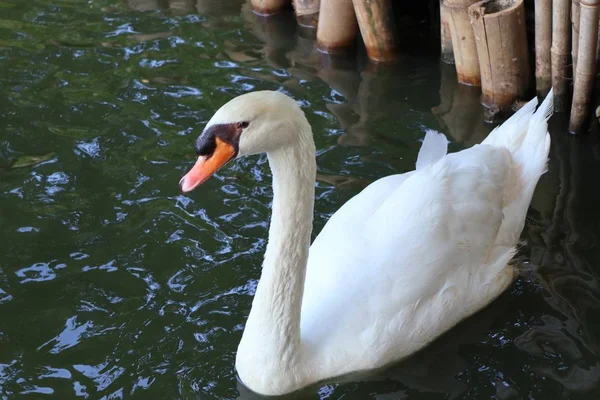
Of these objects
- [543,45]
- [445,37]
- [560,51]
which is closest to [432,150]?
[560,51]

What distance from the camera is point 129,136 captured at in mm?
8172

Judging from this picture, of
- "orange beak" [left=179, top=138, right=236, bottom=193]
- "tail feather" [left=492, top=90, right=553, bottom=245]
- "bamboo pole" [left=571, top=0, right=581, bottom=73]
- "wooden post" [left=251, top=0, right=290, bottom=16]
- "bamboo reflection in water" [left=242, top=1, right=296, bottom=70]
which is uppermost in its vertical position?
"orange beak" [left=179, top=138, right=236, bottom=193]

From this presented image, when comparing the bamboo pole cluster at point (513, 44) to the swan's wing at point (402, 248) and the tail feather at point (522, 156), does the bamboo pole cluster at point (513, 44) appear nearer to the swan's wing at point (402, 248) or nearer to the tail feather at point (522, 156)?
the tail feather at point (522, 156)

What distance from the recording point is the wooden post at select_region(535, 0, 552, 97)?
7637mm

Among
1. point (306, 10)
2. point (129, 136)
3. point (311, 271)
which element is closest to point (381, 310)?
point (311, 271)

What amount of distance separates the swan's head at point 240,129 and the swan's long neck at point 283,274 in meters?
0.20

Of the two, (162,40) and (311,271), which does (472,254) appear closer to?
(311,271)

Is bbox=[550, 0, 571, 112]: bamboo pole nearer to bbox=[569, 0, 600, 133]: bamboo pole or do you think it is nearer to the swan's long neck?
bbox=[569, 0, 600, 133]: bamboo pole

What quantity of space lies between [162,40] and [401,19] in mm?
2717

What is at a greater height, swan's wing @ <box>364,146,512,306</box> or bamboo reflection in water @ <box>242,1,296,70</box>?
swan's wing @ <box>364,146,512,306</box>

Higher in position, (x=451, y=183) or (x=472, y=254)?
(x=451, y=183)

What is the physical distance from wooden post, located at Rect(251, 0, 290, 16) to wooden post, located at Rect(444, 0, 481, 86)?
2.71 metres

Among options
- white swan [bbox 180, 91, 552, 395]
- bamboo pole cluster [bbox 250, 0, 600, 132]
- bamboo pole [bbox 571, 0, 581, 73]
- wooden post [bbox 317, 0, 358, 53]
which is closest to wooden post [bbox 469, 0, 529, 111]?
bamboo pole cluster [bbox 250, 0, 600, 132]

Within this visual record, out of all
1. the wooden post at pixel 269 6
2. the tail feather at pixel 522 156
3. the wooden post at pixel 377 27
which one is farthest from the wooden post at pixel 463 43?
the wooden post at pixel 269 6
